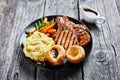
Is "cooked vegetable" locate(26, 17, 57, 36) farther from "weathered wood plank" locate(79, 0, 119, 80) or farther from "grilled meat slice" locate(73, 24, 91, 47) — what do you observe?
"weathered wood plank" locate(79, 0, 119, 80)

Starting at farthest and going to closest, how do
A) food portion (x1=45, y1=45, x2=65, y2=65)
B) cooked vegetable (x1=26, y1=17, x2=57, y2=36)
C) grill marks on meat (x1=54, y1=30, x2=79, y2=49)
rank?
cooked vegetable (x1=26, y1=17, x2=57, y2=36) → grill marks on meat (x1=54, y1=30, x2=79, y2=49) → food portion (x1=45, y1=45, x2=65, y2=65)

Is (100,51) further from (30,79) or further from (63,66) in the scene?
(30,79)

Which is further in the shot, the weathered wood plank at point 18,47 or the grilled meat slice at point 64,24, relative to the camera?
the grilled meat slice at point 64,24

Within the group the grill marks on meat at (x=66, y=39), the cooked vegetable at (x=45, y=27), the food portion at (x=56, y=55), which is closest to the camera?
the food portion at (x=56, y=55)

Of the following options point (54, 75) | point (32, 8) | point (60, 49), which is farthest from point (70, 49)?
point (32, 8)

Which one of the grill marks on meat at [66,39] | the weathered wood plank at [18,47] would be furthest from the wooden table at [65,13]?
the grill marks on meat at [66,39]

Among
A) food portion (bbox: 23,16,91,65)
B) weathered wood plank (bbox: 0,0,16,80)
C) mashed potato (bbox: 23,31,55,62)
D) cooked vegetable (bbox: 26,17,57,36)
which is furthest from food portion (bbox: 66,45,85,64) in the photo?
weathered wood plank (bbox: 0,0,16,80)

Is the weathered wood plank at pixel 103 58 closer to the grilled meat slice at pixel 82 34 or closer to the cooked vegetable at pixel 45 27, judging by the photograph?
the grilled meat slice at pixel 82 34
